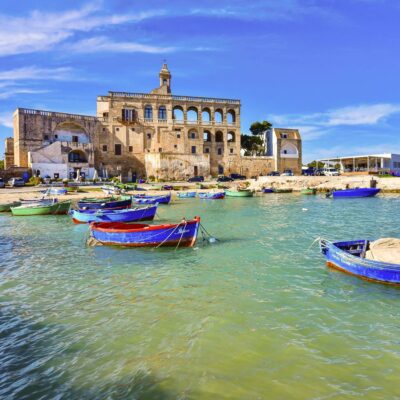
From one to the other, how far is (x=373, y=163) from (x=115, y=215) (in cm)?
6732

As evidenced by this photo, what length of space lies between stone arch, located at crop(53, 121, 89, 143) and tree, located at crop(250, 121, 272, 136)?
36409 mm

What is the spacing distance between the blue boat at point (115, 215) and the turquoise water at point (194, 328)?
7.52 meters

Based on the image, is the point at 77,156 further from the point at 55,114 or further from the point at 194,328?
the point at 194,328

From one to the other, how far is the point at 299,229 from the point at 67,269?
535 inches

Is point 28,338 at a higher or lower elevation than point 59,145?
lower

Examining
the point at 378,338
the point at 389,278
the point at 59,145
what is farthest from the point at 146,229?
the point at 59,145

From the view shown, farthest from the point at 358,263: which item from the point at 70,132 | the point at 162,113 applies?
the point at 162,113

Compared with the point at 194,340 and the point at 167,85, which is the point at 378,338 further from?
the point at 167,85

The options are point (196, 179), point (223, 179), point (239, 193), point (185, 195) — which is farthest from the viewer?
point (223, 179)

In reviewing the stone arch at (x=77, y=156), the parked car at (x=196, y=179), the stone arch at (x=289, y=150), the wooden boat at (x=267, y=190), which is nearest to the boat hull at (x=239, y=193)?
the wooden boat at (x=267, y=190)

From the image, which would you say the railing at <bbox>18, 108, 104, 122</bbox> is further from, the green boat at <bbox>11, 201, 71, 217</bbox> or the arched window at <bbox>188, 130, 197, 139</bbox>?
the green boat at <bbox>11, 201, 71, 217</bbox>

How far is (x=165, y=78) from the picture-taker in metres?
73.2

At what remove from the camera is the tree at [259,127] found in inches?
3172

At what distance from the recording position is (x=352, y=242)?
13.1 meters
